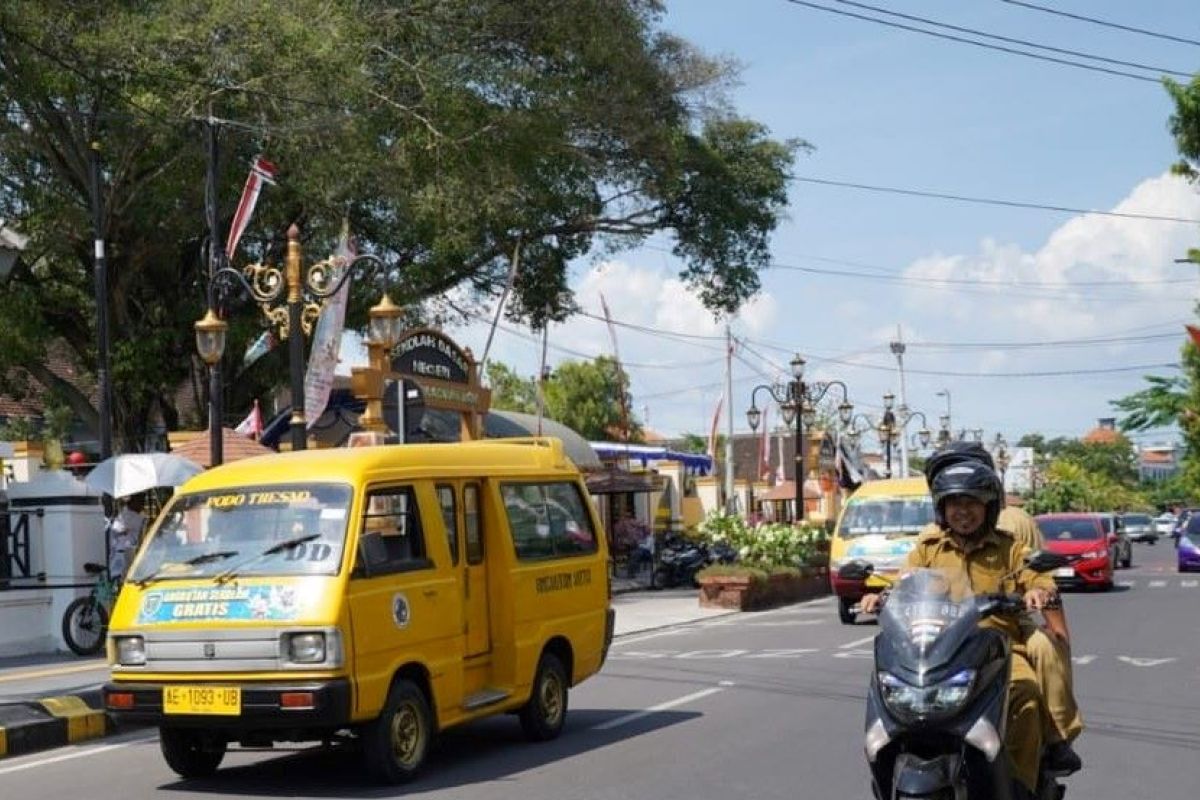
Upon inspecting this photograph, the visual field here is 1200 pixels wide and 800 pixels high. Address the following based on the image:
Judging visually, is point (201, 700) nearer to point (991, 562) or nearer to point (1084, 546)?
point (991, 562)

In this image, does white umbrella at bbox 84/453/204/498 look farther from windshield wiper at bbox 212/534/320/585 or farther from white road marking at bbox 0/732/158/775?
windshield wiper at bbox 212/534/320/585

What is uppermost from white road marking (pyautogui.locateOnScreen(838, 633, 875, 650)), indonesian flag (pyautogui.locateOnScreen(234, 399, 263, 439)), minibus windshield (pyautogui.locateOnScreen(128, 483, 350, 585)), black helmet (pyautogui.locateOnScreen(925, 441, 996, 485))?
indonesian flag (pyautogui.locateOnScreen(234, 399, 263, 439))

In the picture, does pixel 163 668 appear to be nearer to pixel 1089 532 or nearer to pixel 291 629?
pixel 291 629

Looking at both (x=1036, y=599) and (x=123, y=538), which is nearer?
(x=1036, y=599)

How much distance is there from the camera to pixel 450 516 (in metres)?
11.5

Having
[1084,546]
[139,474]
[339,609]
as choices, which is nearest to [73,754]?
[339,609]

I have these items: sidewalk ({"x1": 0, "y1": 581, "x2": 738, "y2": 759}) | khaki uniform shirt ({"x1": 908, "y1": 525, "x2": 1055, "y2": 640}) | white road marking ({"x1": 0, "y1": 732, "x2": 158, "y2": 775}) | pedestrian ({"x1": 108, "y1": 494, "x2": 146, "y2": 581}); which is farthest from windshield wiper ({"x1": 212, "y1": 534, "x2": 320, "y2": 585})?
pedestrian ({"x1": 108, "y1": 494, "x2": 146, "y2": 581})

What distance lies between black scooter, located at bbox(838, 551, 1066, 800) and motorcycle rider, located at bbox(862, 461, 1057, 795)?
256mm

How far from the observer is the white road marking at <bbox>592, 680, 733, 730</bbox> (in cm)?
1315

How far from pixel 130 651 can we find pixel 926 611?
5793 millimetres

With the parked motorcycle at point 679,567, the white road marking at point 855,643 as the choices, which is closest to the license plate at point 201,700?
the white road marking at point 855,643

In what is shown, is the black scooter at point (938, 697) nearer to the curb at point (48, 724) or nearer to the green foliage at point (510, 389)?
the curb at point (48, 724)

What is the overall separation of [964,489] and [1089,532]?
26.8 meters

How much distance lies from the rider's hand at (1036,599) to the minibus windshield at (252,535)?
4.57m
